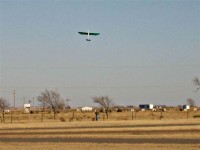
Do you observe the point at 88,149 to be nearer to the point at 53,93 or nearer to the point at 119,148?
the point at 119,148

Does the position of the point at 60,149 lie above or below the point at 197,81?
below

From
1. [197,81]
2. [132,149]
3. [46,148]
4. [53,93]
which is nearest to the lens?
[132,149]

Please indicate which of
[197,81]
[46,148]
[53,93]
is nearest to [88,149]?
[46,148]

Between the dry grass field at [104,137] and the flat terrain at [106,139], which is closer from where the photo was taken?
the flat terrain at [106,139]

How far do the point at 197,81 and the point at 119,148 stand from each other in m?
79.3

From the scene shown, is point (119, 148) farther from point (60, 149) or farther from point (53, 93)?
point (53, 93)

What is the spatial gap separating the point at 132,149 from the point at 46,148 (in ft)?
15.0

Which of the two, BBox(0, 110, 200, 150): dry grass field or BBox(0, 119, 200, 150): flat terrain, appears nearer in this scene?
BBox(0, 119, 200, 150): flat terrain

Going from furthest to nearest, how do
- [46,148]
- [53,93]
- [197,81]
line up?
[53,93], [197,81], [46,148]

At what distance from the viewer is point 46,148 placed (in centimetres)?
2591

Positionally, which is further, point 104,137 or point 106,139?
point 104,137

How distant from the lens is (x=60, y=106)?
15100cm

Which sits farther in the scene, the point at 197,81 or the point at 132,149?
the point at 197,81

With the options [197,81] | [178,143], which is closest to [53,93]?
[197,81]
